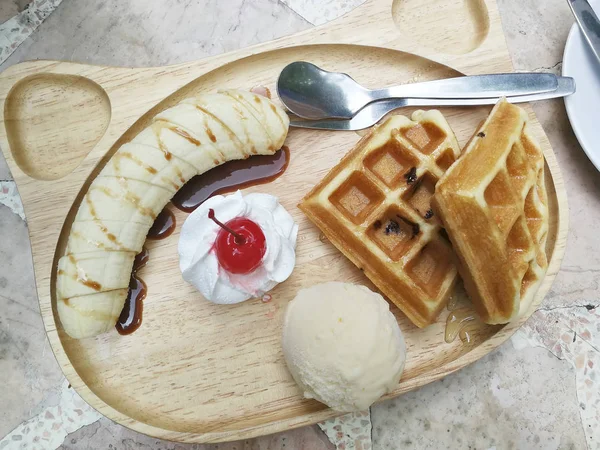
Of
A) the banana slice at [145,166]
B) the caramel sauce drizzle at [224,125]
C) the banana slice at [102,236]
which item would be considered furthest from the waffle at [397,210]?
the banana slice at [102,236]

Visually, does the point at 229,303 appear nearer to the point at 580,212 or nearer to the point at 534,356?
the point at 534,356

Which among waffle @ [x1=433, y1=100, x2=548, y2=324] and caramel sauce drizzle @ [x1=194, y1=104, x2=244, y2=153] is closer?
waffle @ [x1=433, y1=100, x2=548, y2=324]

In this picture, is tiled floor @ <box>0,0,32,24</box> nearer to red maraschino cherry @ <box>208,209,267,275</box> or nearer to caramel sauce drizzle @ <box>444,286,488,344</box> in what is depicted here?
red maraschino cherry @ <box>208,209,267,275</box>

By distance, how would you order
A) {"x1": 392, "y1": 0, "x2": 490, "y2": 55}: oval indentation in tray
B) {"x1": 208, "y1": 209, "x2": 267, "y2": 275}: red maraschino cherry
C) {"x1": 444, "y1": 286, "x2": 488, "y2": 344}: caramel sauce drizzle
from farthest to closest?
{"x1": 392, "y1": 0, "x2": 490, "y2": 55}: oval indentation in tray → {"x1": 444, "y1": 286, "x2": 488, "y2": 344}: caramel sauce drizzle → {"x1": 208, "y1": 209, "x2": 267, "y2": 275}: red maraschino cherry

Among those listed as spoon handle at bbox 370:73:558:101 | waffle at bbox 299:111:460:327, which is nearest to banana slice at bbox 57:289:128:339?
waffle at bbox 299:111:460:327

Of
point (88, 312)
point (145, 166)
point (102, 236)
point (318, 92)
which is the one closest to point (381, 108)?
point (318, 92)

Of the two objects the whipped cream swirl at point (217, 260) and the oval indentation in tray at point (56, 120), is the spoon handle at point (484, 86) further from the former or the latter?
the oval indentation in tray at point (56, 120)
